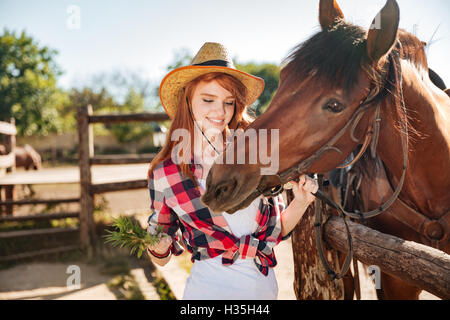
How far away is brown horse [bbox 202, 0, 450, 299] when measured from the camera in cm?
112

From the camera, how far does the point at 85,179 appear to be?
178 inches

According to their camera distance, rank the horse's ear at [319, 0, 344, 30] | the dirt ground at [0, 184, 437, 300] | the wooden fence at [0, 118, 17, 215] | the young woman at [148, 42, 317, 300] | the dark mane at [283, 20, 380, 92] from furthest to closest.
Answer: the wooden fence at [0, 118, 17, 215] → the dirt ground at [0, 184, 437, 300] → the horse's ear at [319, 0, 344, 30] → the young woman at [148, 42, 317, 300] → the dark mane at [283, 20, 380, 92]

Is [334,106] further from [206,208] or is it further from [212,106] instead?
[206,208]

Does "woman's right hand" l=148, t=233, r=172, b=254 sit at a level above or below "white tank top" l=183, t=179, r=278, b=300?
above

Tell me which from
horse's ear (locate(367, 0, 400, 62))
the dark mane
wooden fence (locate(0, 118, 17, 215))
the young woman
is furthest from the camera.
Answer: wooden fence (locate(0, 118, 17, 215))

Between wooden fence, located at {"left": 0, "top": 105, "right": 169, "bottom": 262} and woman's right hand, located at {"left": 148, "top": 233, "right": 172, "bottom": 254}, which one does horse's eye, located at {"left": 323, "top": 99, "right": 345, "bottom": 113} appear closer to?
woman's right hand, located at {"left": 148, "top": 233, "right": 172, "bottom": 254}

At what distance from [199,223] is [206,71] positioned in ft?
2.55

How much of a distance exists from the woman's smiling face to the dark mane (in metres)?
0.38

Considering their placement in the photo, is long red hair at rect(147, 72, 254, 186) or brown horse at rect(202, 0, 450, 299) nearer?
brown horse at rect(202, 0, 450, 299)

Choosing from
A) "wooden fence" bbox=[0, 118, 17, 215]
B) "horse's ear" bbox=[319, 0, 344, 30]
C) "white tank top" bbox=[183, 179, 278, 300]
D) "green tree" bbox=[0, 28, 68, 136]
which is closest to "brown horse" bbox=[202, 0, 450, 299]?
"horse's ear" bbox=[319, 0, 344, 30]

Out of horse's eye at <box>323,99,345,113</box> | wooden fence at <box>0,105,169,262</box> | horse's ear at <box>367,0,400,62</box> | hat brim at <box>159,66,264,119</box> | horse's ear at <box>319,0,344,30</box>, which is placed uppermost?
horse's ear at <box>319,0,344,30</box>

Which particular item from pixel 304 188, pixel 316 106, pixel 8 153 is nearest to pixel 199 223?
pixel 304 188
